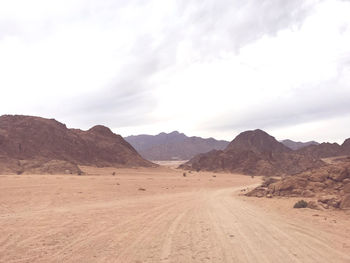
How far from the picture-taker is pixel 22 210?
13.9 meters

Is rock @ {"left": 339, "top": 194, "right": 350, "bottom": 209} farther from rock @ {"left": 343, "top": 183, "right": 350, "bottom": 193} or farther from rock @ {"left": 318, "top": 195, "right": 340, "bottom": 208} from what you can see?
rock @ {"left": 343, "top": 183, "right": 350, "bottom": 193}

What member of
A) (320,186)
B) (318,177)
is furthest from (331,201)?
A: (318,177)

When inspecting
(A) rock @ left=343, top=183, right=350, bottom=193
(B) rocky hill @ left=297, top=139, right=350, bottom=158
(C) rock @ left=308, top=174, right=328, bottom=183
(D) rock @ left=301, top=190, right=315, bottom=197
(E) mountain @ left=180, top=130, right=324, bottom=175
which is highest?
(B) rocky hill @ left=297, top=139, right=350, bottom=158

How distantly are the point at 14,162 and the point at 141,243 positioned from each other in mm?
49485

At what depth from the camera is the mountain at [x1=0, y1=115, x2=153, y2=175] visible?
196 feet

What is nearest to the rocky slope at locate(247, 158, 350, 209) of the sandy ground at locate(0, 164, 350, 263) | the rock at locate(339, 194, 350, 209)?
the rock at locate(339, 194, 350, 209)

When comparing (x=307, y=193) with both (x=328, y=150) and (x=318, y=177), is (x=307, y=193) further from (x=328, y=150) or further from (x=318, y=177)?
(x=328, y=150)

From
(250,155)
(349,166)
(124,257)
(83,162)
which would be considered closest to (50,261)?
(124,257)

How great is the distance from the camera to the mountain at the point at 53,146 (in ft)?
196

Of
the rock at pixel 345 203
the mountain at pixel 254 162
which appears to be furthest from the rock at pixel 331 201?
the mountain at pixel 254 162

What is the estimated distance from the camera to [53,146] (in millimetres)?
68312

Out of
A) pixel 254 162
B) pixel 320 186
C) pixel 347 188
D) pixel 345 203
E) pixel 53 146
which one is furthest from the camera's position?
pixel 254 162

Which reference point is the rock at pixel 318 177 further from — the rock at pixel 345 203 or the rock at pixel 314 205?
the rock at pixel 345 203

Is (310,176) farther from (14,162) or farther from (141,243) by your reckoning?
(14,162)
